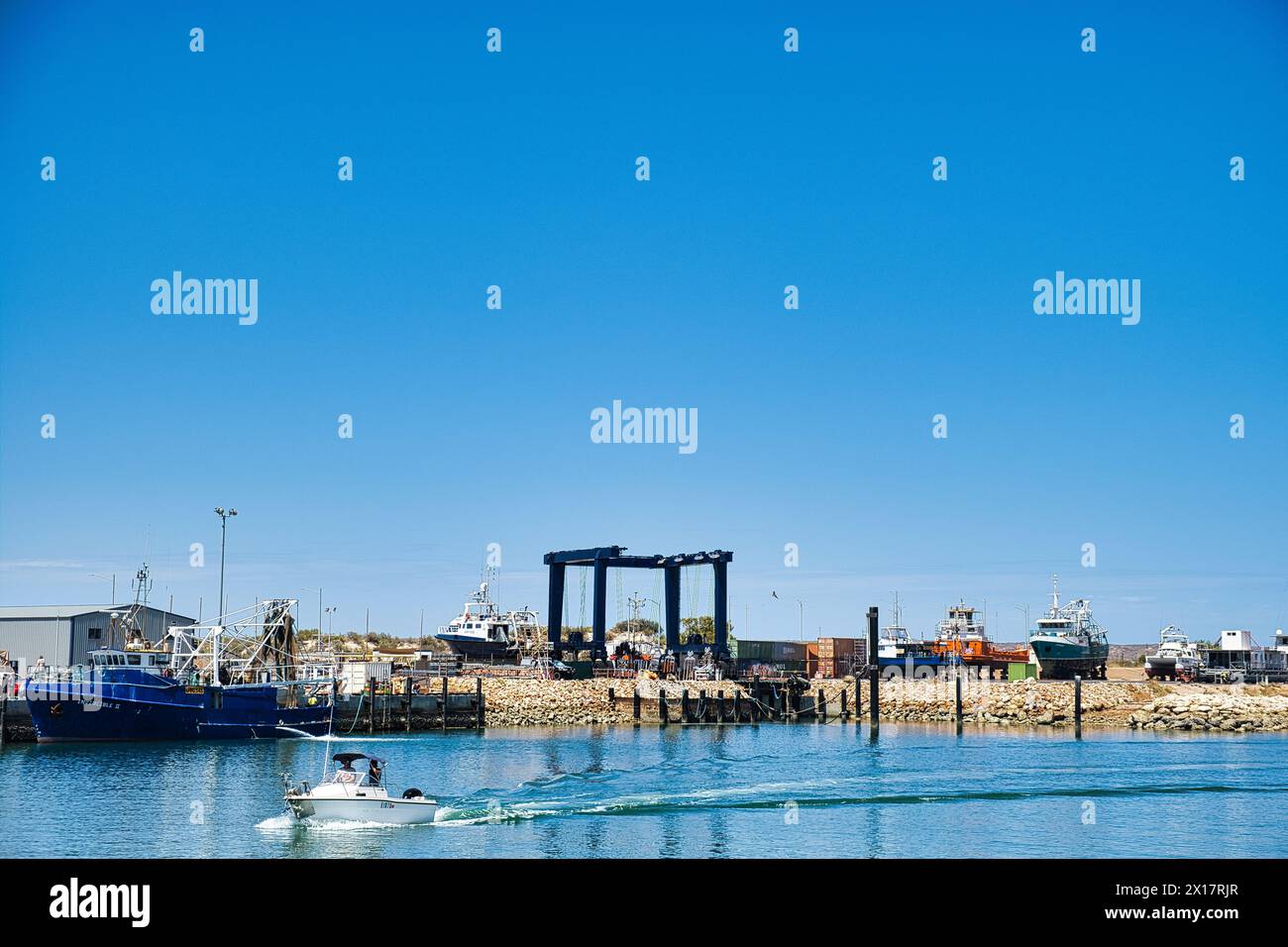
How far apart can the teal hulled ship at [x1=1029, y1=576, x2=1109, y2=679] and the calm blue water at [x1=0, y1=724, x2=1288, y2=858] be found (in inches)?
1163

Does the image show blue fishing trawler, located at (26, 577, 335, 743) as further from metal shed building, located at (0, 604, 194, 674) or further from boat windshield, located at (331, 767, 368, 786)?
boat windshield, located at (331, 767, 368, 786)

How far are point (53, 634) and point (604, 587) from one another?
36.7m

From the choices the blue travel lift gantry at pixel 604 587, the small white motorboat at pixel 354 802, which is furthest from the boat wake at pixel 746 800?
the blue travel lift gantry at pixel 604 587

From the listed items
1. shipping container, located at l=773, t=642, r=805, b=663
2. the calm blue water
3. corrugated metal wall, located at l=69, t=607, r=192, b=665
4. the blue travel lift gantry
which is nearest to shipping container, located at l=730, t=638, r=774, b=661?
shipping container, located at l=773, t=642, r=805, b=663

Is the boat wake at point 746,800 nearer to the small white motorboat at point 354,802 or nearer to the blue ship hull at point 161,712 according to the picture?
the small white motorboat at point 354,802

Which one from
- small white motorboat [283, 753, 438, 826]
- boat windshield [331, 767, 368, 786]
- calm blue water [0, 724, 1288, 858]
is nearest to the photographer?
calm blue water [0, 724, 1288, 858]

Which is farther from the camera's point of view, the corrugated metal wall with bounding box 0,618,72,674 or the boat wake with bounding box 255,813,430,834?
the corrugated metal wall with bounding box 0,618,72,674

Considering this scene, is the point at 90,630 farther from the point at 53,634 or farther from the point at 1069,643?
the point at 1069,643

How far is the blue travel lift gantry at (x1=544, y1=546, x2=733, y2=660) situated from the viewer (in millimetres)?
83938

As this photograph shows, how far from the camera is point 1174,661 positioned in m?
94.5

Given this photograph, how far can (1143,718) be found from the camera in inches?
2867

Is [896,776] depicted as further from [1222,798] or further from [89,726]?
[89,726]
